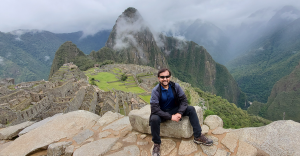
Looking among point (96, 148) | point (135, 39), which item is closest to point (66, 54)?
point (135, 39)

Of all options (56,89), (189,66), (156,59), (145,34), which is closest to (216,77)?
(189,66)

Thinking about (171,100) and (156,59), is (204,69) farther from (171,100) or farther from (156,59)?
(171,100)

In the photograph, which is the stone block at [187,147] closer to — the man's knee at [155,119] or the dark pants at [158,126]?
the dark pants at [158,126]

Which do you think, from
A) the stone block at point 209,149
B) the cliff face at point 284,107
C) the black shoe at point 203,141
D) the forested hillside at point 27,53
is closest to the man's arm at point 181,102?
the black shoe at point 203,141

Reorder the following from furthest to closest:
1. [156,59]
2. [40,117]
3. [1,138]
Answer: [156,59] < [40,117] < [1,138]

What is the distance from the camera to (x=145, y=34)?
185m

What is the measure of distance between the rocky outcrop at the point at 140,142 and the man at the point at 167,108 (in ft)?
0.90

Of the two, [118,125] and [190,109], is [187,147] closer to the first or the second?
[190,109]

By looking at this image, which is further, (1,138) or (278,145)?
(1,138)

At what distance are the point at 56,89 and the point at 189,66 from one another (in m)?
189

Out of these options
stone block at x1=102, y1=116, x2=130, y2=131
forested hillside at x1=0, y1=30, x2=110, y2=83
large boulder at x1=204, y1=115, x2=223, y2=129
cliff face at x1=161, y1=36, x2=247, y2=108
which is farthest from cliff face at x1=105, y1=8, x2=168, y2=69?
large boulder at x1=204, y1=115, x2=223, y2=129

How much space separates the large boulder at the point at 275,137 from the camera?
Answer: 3396 mm

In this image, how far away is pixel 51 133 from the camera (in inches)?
204

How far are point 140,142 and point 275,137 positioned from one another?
142 inches
